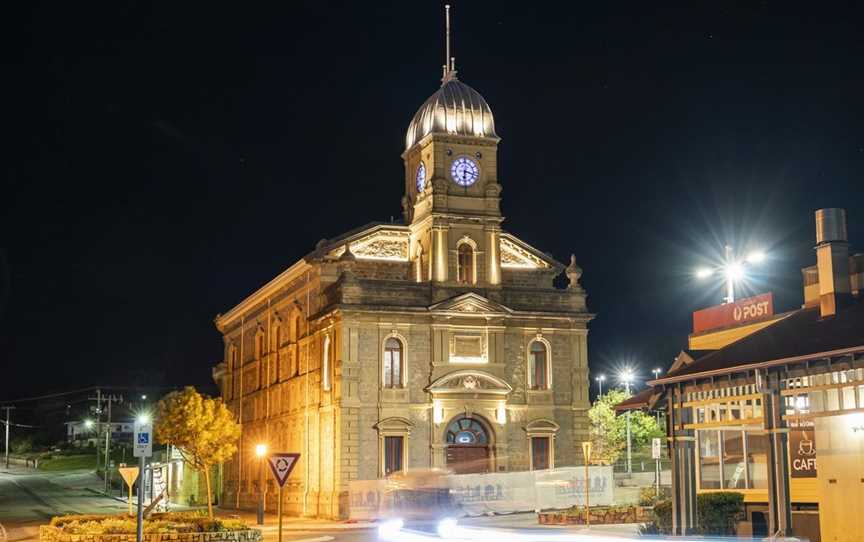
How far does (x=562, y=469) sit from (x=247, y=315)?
30.7m

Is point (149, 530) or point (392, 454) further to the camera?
point (392, 454)

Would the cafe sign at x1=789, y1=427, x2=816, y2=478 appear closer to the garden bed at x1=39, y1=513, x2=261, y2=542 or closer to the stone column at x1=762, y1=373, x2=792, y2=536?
the stone column at x1=762, y1=373, x2=792, y2=536

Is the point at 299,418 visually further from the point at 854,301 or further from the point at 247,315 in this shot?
the point at 854,301

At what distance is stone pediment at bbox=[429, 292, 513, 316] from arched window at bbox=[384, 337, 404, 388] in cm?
241

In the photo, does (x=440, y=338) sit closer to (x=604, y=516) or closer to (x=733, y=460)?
(x=604, y=516)

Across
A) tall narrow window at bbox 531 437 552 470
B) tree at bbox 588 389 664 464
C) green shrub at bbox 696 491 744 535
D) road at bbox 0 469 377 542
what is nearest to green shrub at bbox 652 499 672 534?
green shrub at bbox 696 491 744 535

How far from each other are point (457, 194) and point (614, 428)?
37.3m

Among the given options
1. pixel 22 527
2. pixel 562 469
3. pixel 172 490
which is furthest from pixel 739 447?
pixel 172 490

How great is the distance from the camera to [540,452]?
5741 cm

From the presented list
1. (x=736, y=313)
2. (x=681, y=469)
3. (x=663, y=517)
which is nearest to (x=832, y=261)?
(x=681, y=469)

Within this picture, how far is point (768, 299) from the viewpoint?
36.4 metres

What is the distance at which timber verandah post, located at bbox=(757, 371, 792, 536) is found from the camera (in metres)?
25.8

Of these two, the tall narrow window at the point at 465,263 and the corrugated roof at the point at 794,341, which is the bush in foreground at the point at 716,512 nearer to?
the corrugated roof at the point at 794,341

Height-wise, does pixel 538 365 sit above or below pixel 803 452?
above
